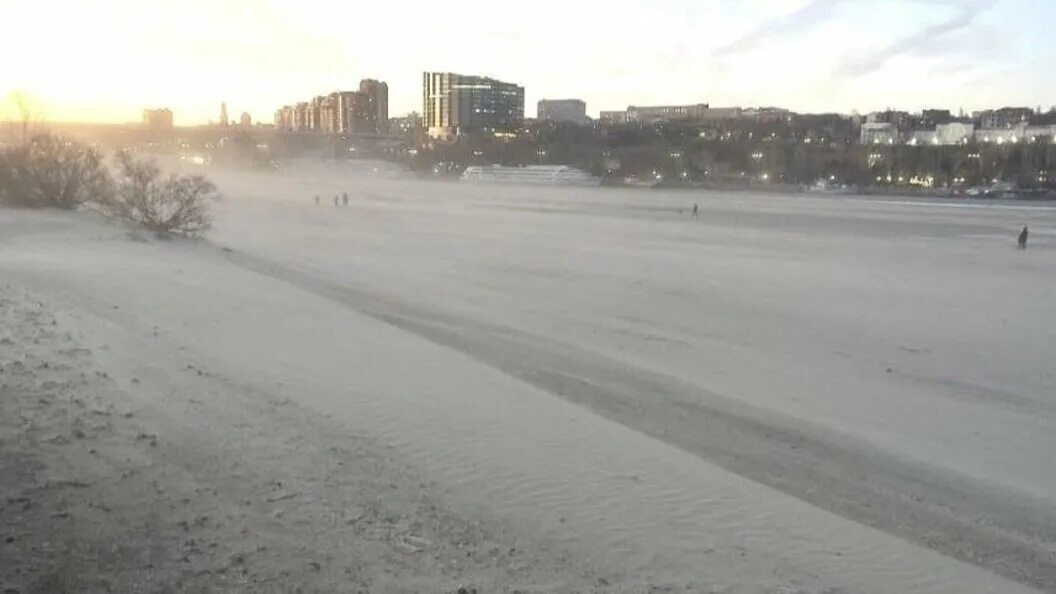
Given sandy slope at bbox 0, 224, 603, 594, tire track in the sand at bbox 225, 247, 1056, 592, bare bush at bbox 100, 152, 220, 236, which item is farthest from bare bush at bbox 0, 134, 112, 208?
→ sandy slope at bbox 0, 224, 603, 594

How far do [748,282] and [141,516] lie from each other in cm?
2619

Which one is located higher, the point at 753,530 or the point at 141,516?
the point at 141,516

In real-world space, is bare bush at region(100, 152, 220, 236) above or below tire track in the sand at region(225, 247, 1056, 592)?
above

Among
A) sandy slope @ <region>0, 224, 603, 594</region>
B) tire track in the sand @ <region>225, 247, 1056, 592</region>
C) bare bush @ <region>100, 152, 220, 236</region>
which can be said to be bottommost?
tire track in the sand @ <region>225, 247, 1056, 592</region>

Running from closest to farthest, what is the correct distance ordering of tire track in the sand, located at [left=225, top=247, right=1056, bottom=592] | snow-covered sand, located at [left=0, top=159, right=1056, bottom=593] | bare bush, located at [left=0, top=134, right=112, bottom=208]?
snow-covered sand, located at [left=0, top=159, right=1056, bottom=593], tire track in the sand, located at [left=225, top=247, right=1056, bottom=592], bare bush, located at [left=0, top=134, right=112, bottom=208]

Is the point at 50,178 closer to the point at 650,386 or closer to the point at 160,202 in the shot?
the point at 160,202

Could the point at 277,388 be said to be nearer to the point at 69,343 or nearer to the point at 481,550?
the point at 69,343

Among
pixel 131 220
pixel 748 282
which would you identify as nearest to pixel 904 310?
pixel 748 282

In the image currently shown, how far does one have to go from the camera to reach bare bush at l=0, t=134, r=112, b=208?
43844 millimetres

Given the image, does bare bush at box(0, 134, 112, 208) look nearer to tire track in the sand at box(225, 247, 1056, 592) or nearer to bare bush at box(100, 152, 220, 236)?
bare bush at box(100, 152, 220, 236)

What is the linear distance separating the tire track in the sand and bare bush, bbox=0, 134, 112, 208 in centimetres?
3152

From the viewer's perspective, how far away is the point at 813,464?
1262 cm

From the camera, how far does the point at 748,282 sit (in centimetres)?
3192

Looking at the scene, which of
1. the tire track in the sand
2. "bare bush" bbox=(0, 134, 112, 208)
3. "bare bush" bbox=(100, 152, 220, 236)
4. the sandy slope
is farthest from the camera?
"bare bush" bbox=(0, 134, 112, 208)
